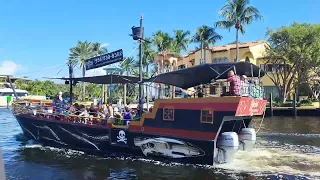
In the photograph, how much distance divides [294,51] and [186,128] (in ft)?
110

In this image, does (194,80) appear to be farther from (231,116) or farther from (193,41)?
(193,41)

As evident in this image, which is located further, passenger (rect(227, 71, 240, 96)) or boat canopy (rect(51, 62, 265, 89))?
boat canopy (rect(51, 62, 265, 89))

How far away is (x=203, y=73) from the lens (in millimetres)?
13961

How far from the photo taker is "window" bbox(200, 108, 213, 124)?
12.5 meters

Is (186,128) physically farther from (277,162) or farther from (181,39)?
(181,39)

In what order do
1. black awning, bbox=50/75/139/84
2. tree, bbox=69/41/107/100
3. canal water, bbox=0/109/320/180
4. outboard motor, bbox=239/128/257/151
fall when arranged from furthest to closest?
1. tree, bbox=69/41/107/100
2. black awning, bbox=50/75/139/84
3. outboard motor, bbox=239/128/257/151
4. canal water, bbox=0/109/320/180

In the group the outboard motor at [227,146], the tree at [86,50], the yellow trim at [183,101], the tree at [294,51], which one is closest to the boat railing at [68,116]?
the yellow trim at [183,101]

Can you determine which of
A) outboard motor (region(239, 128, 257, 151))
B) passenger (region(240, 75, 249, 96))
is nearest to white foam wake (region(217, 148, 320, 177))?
outboard motor (region(239, 128, 257, 151))

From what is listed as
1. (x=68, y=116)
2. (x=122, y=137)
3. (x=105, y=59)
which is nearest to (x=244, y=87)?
(x=122, y=137)

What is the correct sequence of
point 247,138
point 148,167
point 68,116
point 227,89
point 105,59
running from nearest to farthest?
point 148,167, point 227,89, point 247,138, point 105,59, point 68,116

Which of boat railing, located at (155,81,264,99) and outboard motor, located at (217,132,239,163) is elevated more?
boat railing, located at (155,81,264,99)

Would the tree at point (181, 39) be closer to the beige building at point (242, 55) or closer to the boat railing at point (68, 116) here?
the beige building at point (242, 55)

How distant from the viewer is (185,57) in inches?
2293

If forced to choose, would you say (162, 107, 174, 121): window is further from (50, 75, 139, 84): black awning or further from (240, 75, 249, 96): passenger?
(50, 75, 139, 84): black awning
